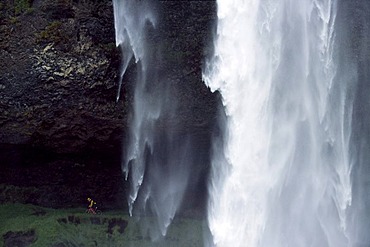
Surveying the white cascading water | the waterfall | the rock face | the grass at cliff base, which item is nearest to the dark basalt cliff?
the rock face

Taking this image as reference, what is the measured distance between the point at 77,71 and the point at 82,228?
4.80 meters

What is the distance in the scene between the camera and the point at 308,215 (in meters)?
15.8

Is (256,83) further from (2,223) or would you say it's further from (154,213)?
(2,223)

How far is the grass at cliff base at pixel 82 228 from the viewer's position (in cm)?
1524

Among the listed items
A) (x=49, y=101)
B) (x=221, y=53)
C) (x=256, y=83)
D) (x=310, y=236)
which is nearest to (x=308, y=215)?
(x=310, y=236)

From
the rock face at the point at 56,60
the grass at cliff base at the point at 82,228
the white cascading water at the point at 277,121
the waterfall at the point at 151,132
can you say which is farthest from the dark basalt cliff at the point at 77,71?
the grass at cliff base at the point at 82,228

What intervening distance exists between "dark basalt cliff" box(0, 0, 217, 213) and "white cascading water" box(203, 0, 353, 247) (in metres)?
0.75

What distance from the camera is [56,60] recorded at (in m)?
15.1

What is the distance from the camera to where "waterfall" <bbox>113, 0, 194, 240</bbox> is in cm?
1509

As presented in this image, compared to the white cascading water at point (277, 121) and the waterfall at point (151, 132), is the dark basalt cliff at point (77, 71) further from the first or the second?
the white cascading water at point (277, 121)

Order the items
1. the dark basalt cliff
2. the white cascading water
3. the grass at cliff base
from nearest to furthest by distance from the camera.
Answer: the white cascading water < the dark basalt cliff < the grass at cliff base

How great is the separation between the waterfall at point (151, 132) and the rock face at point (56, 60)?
1.74ft

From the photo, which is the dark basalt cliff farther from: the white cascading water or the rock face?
the white cascading water

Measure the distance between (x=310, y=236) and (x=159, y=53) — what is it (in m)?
7.13
